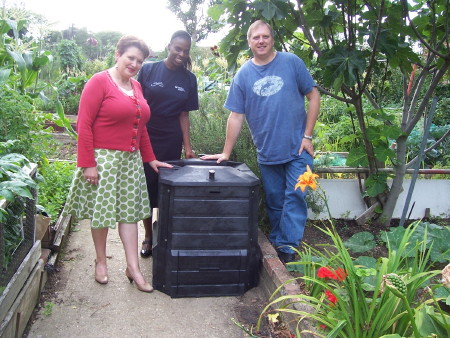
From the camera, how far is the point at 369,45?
3.54 metres

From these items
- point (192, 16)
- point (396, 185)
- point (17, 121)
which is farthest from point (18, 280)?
point (192, 16)

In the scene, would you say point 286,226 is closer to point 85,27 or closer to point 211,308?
point 211,308

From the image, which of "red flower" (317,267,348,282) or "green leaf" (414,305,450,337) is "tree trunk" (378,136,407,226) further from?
"green leaf" (414,305,450,337)

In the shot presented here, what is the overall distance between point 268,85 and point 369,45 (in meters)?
1.04

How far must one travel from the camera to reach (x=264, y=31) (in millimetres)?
3008

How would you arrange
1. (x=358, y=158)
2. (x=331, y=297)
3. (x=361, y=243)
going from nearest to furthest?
(x=331, y=297) → (x=361, y=243) → (x=358, y=158)

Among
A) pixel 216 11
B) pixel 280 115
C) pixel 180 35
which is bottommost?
pixel 280 115

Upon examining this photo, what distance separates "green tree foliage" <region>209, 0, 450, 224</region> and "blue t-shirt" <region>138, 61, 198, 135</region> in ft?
2.10

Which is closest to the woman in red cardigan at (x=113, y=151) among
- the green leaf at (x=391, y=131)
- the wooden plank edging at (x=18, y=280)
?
the wooden plank edging at (x=18, y=280)

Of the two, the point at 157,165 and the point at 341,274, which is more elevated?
the point at 157,165

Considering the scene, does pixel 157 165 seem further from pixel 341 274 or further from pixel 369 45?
Result: pixel 369 45

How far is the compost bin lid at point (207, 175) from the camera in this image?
2783 millimetres

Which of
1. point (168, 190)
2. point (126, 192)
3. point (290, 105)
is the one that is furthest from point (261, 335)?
point (290, 105)

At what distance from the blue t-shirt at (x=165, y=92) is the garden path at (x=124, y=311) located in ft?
3.78
